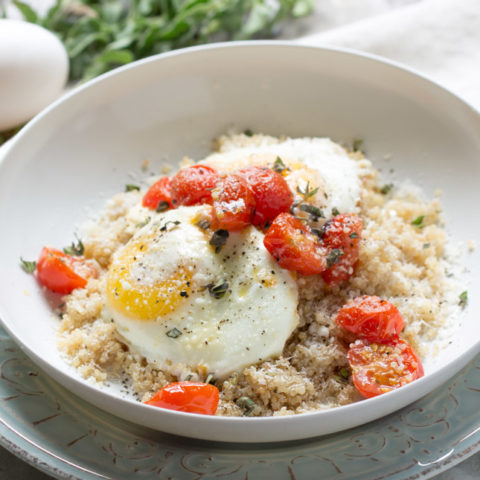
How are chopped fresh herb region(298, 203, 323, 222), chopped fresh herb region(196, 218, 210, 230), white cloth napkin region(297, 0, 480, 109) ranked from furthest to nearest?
white cloth napkin region(297, 0, 480, 109)
chopped fresh herb region(298, 203, 323, 222)
chopped fresh herb region(196, 218, 210, 230)

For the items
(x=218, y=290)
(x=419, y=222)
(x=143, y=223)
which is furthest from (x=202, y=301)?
(x=419, y=222)

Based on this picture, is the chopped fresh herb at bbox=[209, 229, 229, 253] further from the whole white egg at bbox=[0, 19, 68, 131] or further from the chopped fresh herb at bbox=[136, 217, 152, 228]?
the whole white egg at bbox=[0, 19, 68, 131]

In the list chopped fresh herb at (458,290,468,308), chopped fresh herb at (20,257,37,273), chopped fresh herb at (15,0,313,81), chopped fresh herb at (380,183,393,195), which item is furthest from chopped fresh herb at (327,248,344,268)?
chopped fresh herb at (15,0,313,81)

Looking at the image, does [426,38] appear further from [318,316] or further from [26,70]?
[26,70]

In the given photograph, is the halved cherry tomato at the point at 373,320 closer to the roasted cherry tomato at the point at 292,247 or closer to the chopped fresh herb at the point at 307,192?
the roasted cherry tomato at the point at 292,247

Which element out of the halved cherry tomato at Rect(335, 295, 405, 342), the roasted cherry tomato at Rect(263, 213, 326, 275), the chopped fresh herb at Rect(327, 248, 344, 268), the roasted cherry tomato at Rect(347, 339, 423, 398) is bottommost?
the roasted cherry tomato at Rect(347, 339, 423, 398)

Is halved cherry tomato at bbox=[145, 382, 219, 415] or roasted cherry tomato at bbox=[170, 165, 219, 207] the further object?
roasted cherry tomato at bbox=[170, 165, 219, 207]

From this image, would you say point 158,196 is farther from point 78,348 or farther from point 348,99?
point 348,99
